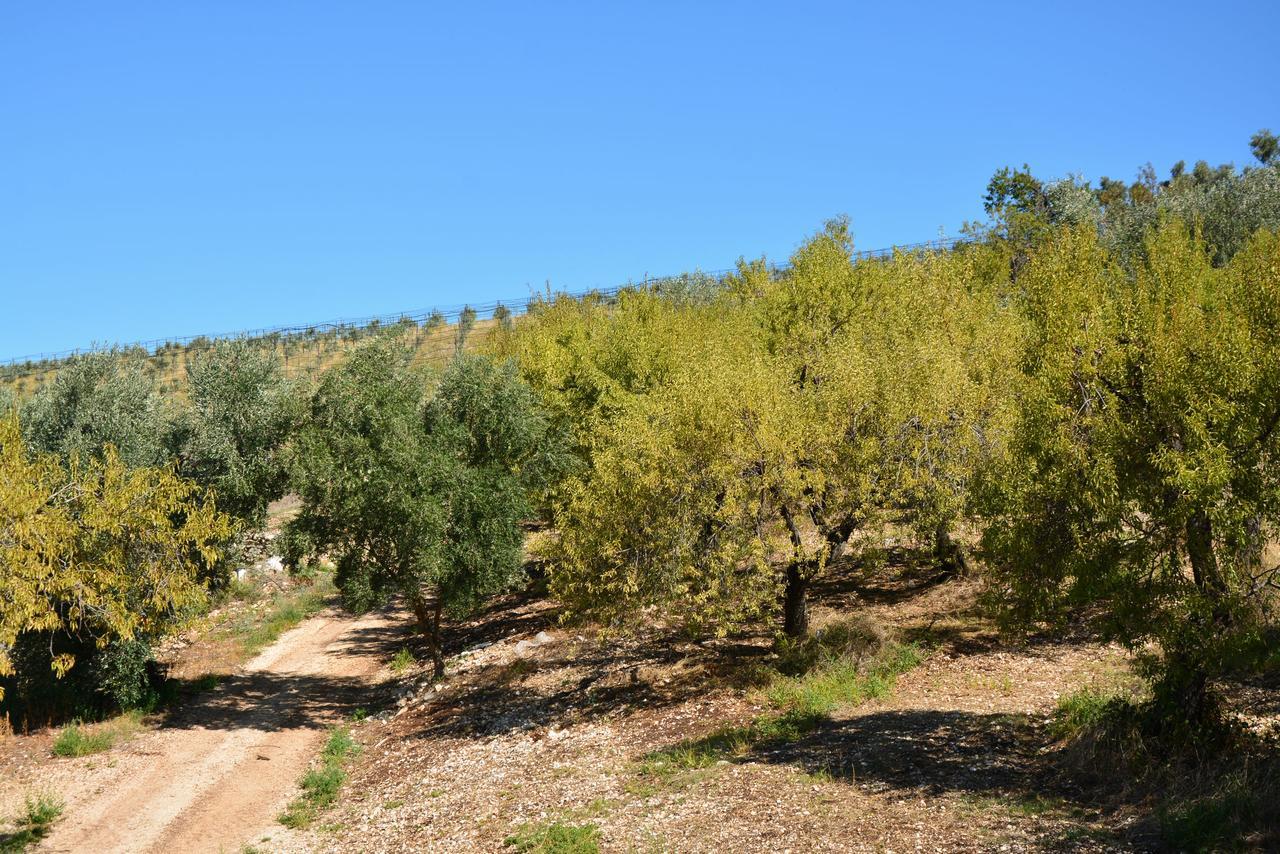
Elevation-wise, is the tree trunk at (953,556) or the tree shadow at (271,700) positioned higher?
the tree trunk at (953,556)

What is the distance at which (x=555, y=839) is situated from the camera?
17.1 meters

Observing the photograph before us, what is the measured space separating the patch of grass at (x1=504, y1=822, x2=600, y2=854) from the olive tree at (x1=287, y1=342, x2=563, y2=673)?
990cm

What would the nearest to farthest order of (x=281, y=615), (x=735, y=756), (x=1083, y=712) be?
(x=1083, y=712) → (x=735, y=756) → (x=281, y=615)

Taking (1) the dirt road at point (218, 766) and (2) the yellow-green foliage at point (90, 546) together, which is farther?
(1) the dirt road at point (218, 766)

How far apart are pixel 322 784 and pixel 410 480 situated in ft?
26.6

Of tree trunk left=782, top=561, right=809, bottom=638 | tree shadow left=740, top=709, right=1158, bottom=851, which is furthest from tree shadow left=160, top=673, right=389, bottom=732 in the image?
tree shadow left=740, top=709, right=1158, bottom=851

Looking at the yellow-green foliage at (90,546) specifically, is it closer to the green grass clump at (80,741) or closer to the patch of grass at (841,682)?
the green grass clump at (80,741)

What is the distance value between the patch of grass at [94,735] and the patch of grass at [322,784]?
635cm

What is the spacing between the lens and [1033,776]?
16.2 metres

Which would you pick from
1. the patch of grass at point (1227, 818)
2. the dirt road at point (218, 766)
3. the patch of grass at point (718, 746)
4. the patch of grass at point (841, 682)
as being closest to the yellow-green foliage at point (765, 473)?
the patch of grass at point (841, 682)

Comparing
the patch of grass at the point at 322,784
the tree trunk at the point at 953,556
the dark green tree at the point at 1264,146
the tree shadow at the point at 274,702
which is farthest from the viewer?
the dark green tree at the point at 1264,146

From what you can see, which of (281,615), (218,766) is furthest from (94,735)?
(281,615)

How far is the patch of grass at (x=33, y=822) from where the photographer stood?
20.8 metres

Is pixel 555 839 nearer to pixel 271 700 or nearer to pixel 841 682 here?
pixel 841 682
